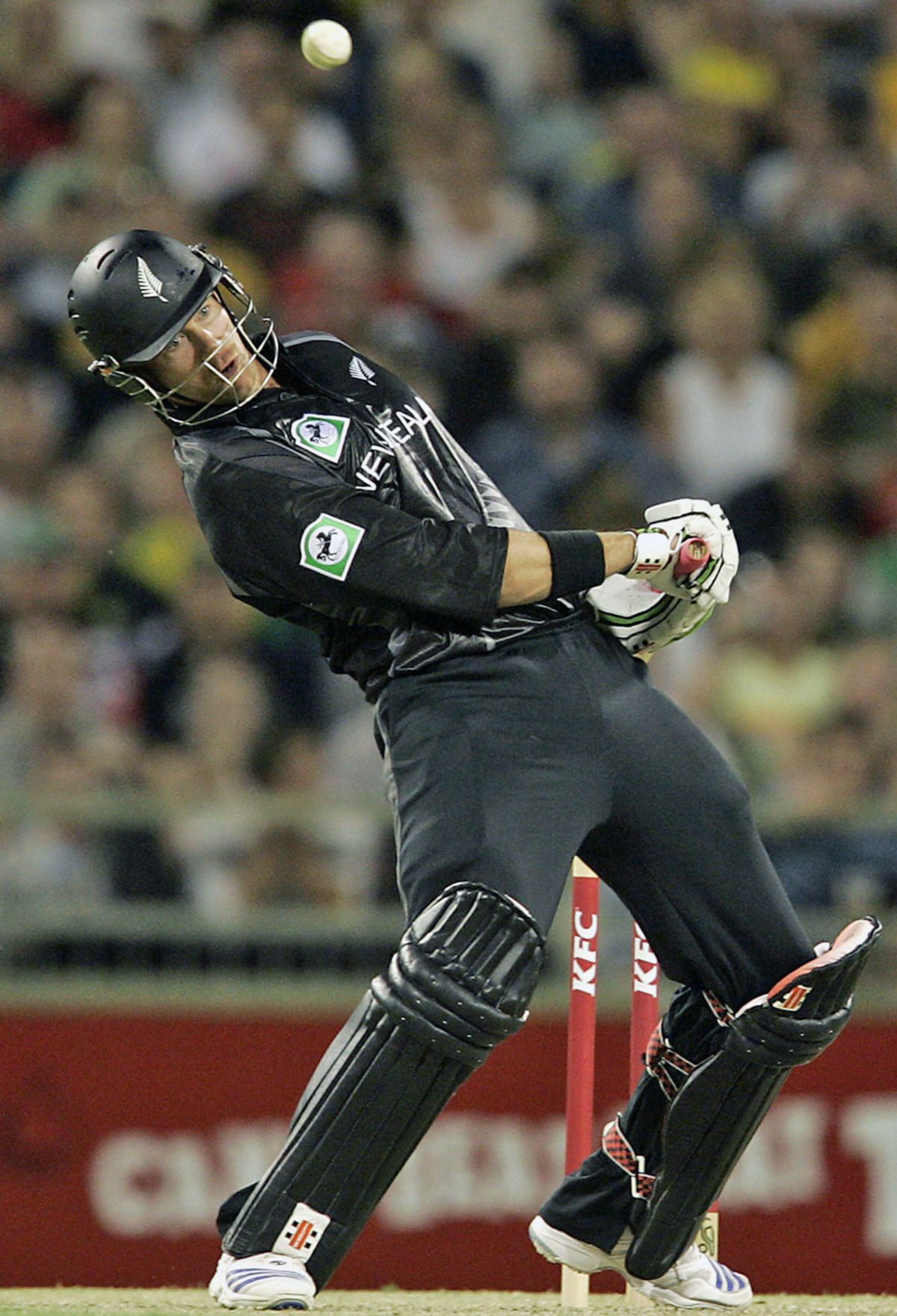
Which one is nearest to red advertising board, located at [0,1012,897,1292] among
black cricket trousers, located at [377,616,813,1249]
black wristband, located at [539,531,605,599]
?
black cricket trousers, located at [377,616,813,1249]

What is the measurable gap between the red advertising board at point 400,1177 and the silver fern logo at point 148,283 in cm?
313

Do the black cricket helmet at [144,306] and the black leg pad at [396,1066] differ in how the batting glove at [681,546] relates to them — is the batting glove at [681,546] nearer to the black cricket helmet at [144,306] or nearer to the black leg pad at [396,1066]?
the black leg pad at [396,1066]

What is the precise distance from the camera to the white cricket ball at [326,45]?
15.4 ft

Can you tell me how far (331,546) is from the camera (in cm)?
357

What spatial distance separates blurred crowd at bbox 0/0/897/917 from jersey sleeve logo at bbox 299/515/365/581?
2.60 m

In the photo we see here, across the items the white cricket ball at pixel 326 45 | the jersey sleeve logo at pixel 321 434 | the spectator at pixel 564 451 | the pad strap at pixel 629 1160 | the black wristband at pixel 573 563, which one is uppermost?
the white cricket ball at pixel 326 45

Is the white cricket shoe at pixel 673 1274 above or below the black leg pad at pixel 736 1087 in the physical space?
below

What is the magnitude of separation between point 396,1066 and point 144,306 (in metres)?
1.40

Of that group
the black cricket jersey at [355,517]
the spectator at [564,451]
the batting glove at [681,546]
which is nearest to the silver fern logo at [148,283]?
the black cricket jersey at [355,517]

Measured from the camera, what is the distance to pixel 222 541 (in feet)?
12.0

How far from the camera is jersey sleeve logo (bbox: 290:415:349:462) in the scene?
12.3ft

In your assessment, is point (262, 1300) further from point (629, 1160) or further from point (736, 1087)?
point (736, 1087)

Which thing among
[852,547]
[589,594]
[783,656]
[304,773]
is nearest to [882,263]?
[852,547]

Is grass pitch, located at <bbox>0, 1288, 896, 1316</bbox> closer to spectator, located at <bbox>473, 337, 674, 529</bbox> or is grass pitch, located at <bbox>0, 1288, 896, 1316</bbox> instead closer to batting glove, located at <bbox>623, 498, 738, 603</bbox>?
batting glove, located at <bbox>623, 498, 738, 603</bbox>
